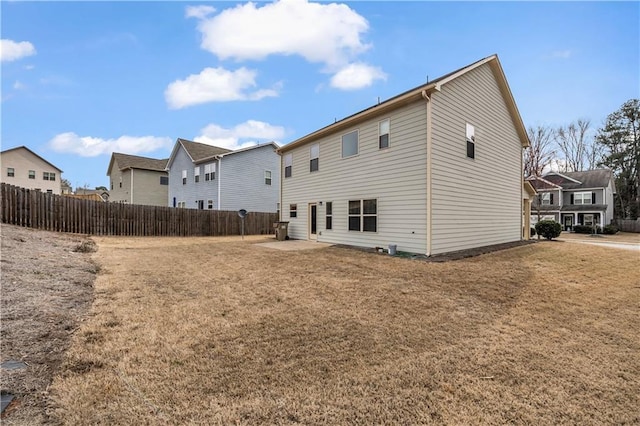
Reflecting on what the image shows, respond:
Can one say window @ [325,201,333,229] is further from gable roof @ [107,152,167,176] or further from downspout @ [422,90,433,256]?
gable roof @ [107,152,167,176]

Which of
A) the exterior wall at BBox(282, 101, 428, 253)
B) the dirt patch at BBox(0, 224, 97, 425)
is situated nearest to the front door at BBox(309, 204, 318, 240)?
the exterior wall at BBox(282, 101, 428, 253)

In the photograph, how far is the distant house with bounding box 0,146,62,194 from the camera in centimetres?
3622

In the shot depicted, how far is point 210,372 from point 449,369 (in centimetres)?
237

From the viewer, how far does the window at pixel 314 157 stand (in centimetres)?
1473

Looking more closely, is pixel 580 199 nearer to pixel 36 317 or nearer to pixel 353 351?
pixel 353 351

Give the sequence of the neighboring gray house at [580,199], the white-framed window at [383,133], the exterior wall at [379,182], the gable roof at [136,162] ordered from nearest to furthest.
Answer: the exterior wall at [379,182] → the white-framed window at [383,133] → the gable roof at [136,162] → the neighboring gray house at [580,199]

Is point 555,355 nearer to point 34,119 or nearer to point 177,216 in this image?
point 177,216

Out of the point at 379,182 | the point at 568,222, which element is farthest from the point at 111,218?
the point at 568,222

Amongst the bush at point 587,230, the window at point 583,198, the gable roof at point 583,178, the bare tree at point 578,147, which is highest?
the bare tree at point 578,147

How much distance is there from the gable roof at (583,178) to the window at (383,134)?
115 feet

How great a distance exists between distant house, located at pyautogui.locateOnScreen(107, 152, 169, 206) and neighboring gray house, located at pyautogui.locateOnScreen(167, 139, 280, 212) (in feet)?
17.6

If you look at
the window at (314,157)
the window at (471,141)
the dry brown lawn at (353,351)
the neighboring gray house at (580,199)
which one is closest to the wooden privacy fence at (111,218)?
the window at (314,157)

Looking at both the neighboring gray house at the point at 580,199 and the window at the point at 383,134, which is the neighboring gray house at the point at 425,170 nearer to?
the window at the point at 383,134

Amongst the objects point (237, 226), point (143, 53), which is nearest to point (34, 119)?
point (143, 53)
